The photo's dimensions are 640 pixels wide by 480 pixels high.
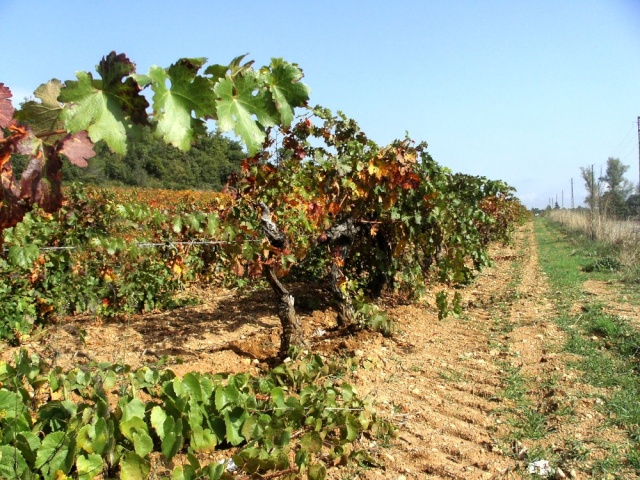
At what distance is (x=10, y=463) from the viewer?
1.96m

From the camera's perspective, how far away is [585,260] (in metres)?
12.2

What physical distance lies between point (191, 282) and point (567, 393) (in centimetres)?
625

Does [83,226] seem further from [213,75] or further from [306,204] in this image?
[213,75]

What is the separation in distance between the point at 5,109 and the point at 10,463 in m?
1.42

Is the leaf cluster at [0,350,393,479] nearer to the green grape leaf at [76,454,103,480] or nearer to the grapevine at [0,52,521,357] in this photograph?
the green grape leaf at [76,454,103,480]

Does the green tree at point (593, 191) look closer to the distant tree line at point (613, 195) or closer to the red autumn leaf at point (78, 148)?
the distant tree line at point (613, 195)

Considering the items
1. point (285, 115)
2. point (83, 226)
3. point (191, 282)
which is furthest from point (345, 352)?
point (191, 282)

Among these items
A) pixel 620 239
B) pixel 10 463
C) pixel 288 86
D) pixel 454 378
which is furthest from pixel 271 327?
pixel 620 239

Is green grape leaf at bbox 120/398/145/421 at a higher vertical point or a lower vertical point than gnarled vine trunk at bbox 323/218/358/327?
lower

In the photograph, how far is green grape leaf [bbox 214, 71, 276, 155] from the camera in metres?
1.37

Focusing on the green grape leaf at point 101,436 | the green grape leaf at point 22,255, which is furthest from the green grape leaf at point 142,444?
the green grape leaf at point 22,255

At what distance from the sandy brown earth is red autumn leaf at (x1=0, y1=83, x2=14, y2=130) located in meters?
1.64

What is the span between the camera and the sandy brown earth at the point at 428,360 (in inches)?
111

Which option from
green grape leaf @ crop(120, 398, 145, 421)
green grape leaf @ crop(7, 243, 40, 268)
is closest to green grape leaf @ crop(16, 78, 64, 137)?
green grape leaf @ crop(120, 398, 145, 421)
